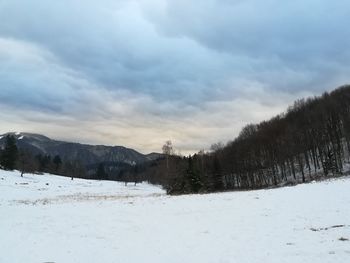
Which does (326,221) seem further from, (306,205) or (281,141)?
(281,141)

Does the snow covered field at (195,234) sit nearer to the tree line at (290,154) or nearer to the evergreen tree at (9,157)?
the tree line at (290,154)

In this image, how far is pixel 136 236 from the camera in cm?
1947

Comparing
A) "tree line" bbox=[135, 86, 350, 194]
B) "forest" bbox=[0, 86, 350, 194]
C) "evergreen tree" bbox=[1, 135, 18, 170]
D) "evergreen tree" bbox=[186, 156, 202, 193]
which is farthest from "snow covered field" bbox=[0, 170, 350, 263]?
"evergreen tree" bbox=[1, 135, 18, 170]

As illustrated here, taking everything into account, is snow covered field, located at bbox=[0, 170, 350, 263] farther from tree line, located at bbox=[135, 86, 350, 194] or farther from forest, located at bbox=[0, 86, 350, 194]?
forest, located at bbox=[0, 86, 350, 194]

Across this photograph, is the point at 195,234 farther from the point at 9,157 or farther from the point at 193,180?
the point at 9,157

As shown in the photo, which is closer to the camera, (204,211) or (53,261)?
(53,261)

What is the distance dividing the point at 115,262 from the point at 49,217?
1591 cm

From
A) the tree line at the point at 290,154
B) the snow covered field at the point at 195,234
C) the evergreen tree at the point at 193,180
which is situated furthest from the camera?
the tree line at the point at 290,154

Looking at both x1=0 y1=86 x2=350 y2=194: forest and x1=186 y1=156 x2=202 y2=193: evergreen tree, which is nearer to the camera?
x1=186 y1=156 x2=202 y2=193: evergreen tree

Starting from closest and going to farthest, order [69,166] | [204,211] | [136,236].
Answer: [136,236]
[204,211]
[69,166]

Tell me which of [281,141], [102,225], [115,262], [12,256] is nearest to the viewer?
[115,262]

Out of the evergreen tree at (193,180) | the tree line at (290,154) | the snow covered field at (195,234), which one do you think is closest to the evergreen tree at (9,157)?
the tree line at (290,154)

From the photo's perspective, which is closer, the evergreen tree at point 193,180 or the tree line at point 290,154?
the evergreen tree at point 193,180

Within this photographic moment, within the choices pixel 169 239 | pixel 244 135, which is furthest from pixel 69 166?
pixel 169 239
